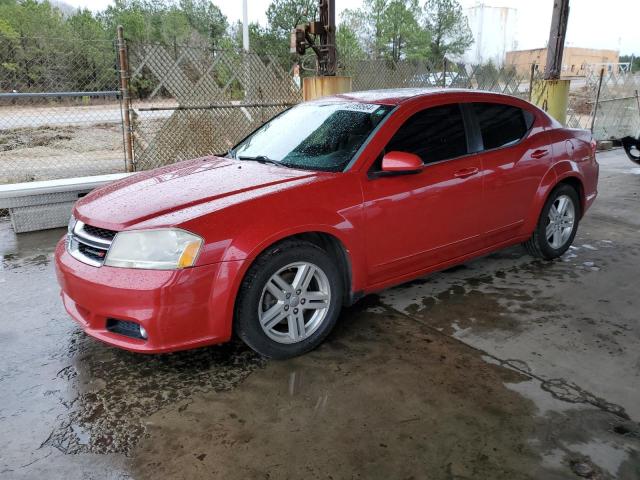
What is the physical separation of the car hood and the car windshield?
159mm

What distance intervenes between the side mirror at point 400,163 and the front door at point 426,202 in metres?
0.09

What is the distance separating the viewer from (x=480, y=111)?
4.13 m

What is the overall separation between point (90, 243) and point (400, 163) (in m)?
1.92

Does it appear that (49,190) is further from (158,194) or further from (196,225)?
(196,225)

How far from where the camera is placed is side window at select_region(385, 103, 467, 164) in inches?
143

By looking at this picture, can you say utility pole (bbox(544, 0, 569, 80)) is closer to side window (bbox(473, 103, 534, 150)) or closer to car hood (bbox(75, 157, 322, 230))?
side window (bbox(473, 103, 534, 150))

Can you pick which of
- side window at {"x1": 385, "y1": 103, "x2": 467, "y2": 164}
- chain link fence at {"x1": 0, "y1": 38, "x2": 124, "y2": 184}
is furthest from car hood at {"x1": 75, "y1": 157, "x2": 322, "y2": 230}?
chain link fence at {"x1": 0, "y1": 38, "x2": 124, "y2": 184}

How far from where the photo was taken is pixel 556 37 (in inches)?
431

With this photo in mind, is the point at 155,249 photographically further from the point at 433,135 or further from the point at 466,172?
the point at 466,172

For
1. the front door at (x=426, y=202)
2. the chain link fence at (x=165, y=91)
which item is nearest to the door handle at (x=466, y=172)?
the front door at (x=426, y=202)

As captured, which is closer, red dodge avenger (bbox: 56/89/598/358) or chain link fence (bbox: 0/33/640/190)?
red dodge avenger (bbox: 56/89/598/358)

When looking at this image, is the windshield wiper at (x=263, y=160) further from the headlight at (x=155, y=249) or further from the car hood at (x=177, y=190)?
the headlight at (x=155, y=249)

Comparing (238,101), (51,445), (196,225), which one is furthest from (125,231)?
(238,101)

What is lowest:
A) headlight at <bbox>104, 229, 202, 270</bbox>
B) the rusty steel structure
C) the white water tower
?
headlight at <bbox>104, 229, 202, 270</bbox>
